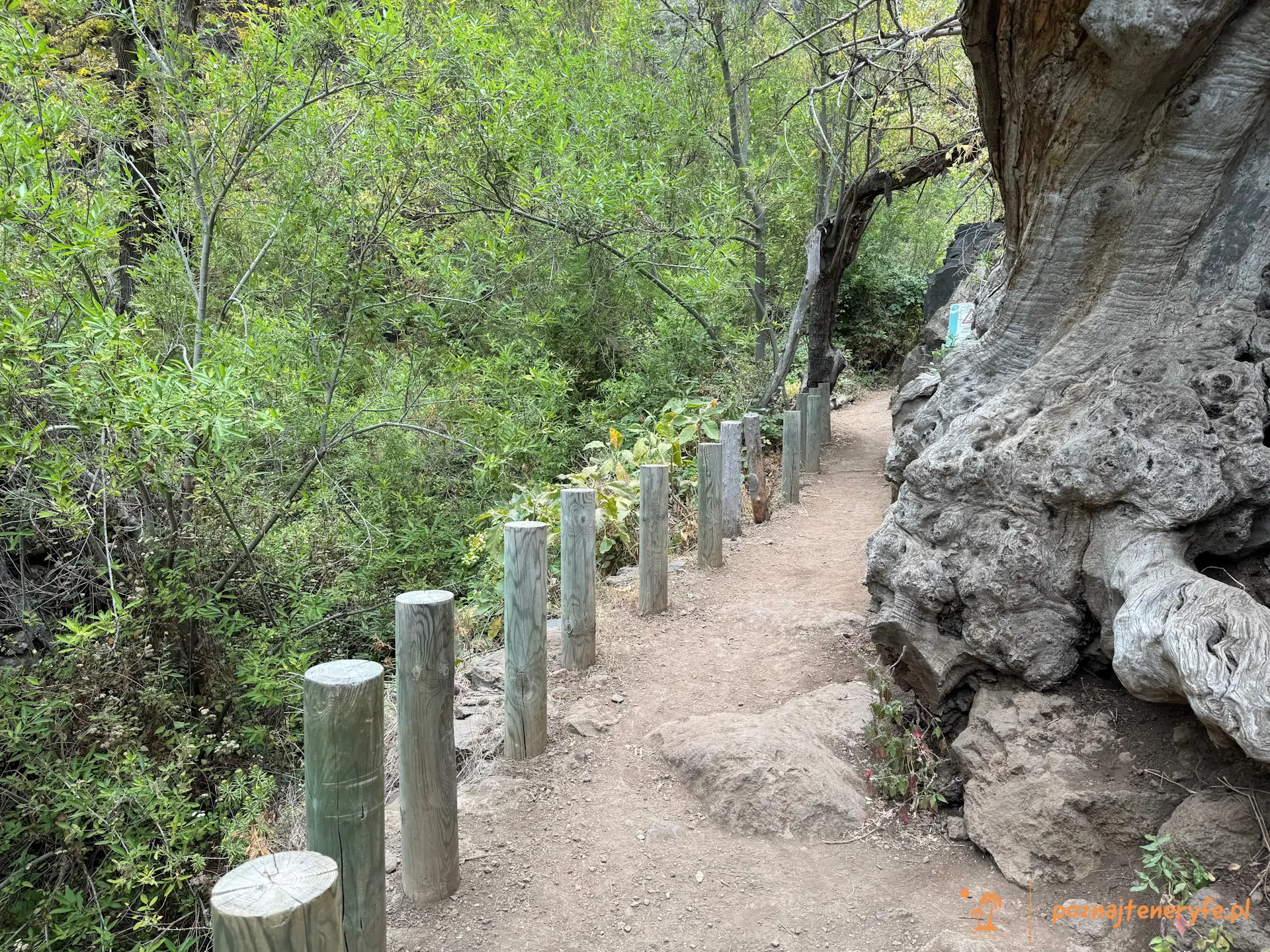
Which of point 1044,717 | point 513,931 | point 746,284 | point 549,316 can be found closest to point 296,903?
point 513,931

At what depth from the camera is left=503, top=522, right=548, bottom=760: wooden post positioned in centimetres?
374

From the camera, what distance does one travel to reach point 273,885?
5.34ft

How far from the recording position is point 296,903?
5.21 ft

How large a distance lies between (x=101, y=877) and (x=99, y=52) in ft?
33.4

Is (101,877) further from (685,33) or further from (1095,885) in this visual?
(685,33)

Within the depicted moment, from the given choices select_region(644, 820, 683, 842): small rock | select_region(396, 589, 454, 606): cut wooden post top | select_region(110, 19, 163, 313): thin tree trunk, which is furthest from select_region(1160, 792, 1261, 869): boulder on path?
select_region(110, 19, 163, 313): thin tree trunk

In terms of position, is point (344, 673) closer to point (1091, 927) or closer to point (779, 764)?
point (779, 764)

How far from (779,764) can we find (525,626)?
1.30 metres

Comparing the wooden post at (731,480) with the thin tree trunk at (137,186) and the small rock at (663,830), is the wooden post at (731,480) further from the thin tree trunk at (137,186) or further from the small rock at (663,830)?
the thin tree trunk at (137,186)

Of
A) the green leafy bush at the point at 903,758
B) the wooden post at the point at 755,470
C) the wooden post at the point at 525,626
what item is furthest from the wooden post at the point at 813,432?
the wooden post at the point at 525,626

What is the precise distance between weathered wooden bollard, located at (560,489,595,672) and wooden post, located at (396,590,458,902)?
1582 millimetres

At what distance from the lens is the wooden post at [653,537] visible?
18.2 ft

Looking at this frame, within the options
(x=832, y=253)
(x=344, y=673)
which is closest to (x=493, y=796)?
(x=344, y=673)

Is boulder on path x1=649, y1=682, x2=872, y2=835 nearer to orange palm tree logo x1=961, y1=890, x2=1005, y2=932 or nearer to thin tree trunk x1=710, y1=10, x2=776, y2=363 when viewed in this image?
orange palm tree logo x1=961, y1=890, x2=1005, y2=932
